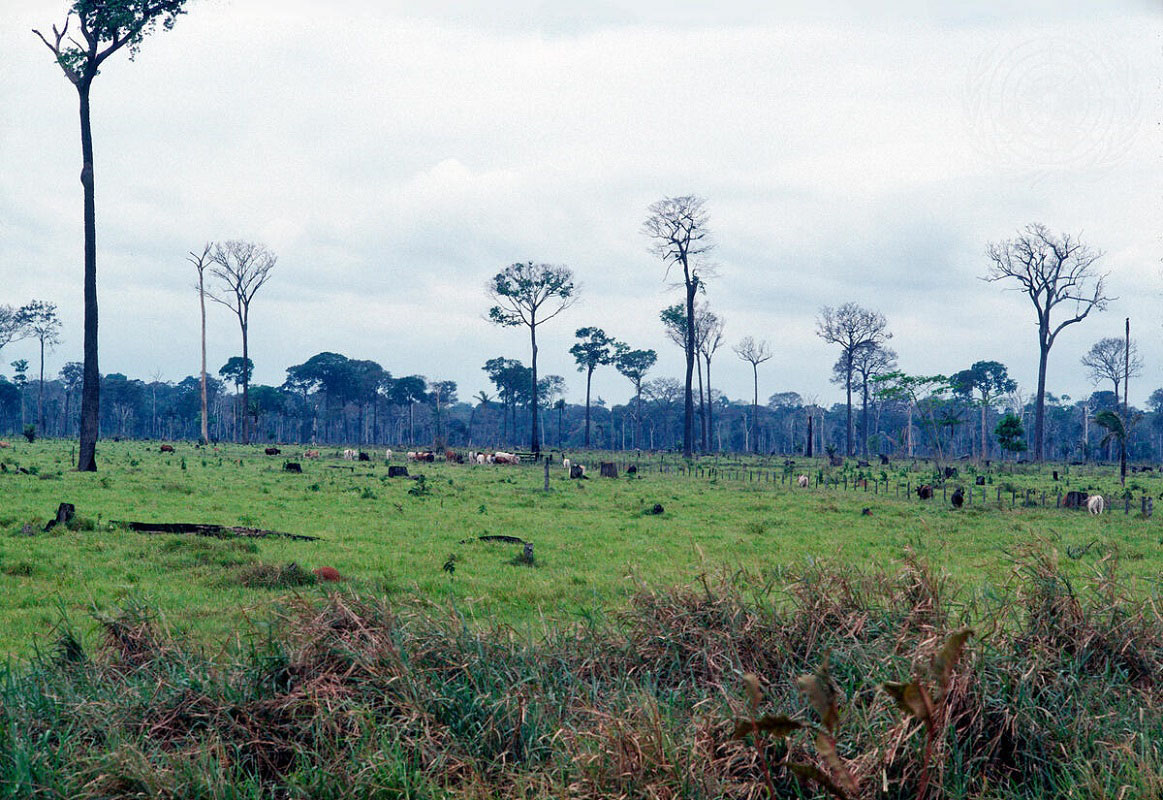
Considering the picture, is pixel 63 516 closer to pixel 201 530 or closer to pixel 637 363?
pixel 201 530

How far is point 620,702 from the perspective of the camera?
4.36m

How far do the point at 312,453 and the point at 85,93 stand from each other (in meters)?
21.1

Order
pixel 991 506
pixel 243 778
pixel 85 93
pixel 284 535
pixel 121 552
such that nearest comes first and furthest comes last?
pixel 243 778 → pixel 121 552 → pixel 284 535 → pixel 991 506 → pixel 85 93

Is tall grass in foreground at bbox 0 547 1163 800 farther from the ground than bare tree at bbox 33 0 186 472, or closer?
closer

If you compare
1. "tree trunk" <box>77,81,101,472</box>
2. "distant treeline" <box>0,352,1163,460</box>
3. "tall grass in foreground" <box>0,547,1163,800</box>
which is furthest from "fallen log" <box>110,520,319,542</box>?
"distant treeline" <box>0,352,1163,460</box>

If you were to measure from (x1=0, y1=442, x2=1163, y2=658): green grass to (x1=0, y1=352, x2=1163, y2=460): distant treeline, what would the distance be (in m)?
61.6

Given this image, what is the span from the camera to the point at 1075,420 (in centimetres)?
10338

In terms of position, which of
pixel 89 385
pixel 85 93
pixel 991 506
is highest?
pixel 85 93

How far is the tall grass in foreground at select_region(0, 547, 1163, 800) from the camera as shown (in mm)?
3574

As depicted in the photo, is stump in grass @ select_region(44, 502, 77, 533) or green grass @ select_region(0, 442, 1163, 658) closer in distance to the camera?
green grass @ select_region(0, 442, 1163, 658)

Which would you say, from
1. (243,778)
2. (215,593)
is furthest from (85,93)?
(243,778)

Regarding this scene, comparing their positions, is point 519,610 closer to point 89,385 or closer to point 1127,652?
point 1127,652

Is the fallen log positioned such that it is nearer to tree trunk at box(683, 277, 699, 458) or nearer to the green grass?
the green grass

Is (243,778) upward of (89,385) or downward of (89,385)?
downward
